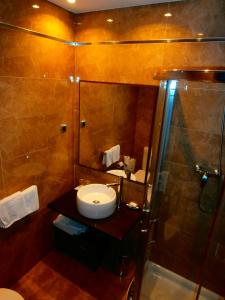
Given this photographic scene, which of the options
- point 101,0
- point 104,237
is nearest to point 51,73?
point 101,0

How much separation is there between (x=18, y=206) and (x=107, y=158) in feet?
3.15

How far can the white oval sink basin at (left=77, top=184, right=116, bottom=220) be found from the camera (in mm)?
1891

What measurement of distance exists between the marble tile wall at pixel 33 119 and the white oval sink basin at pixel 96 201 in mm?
380

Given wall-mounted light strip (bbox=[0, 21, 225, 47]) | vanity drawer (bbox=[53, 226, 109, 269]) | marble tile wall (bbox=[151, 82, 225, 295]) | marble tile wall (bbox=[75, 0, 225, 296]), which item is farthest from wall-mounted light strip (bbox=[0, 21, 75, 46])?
vanity drawer (bbox=[53, 226, 109, 269])

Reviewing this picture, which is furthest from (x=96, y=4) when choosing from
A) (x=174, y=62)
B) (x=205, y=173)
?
(x=205, y=173)

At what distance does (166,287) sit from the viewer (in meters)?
2.14

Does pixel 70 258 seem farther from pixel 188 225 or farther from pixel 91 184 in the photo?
pixel 188 225

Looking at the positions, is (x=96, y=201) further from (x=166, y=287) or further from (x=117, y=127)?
(x=166, y=287)

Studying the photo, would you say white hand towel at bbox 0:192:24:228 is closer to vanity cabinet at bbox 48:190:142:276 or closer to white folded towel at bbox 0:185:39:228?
white folded towel at bbox 0:185:39:228

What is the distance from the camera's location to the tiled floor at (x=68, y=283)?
6.66 ft

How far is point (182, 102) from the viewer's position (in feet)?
5.75

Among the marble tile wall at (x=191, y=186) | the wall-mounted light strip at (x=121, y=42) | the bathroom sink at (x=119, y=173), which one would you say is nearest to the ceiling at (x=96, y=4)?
the wall-mounted light strip at (x=121, y=42)

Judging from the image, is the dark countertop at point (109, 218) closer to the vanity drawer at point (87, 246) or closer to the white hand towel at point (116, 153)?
the vanity drawer at point (87, 246)

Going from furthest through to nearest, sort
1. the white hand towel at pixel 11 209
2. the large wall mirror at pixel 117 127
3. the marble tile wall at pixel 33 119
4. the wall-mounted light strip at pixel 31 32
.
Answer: the large wall mirror at pixel 117 127 < the white hand towel at pixel 11 209 < the marble tile wall at pixel 33 119 < the wall-mounted light strip at pixel 31 32
